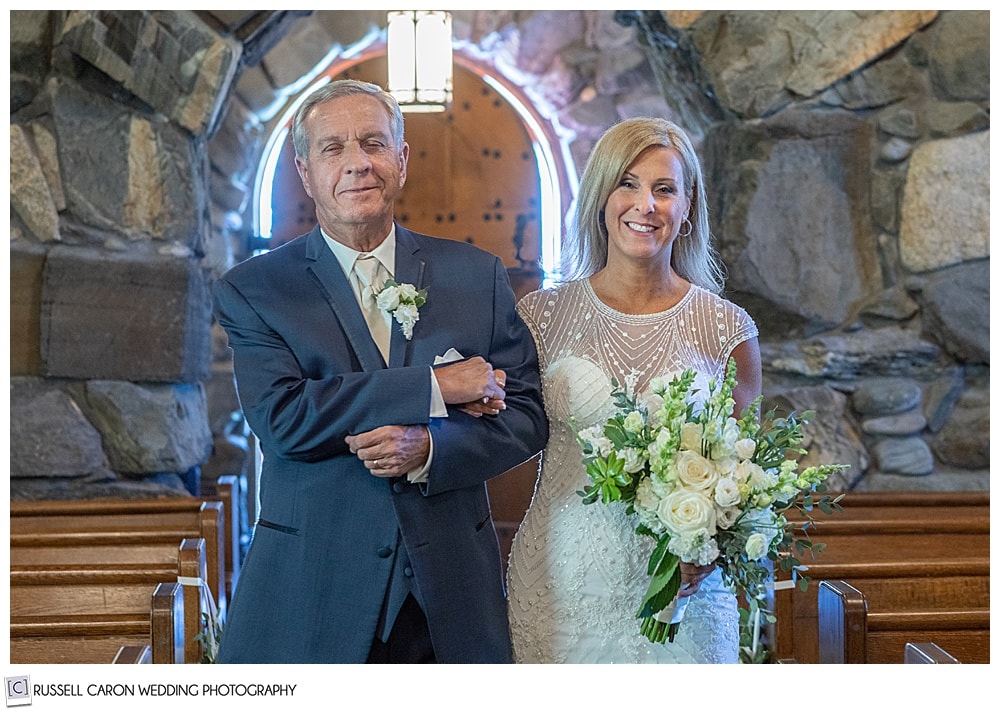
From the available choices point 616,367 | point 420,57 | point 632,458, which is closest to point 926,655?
point 632,458

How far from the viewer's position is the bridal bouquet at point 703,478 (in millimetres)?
1327

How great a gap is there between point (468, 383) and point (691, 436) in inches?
11.5

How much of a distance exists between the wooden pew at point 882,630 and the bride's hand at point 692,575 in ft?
0.78

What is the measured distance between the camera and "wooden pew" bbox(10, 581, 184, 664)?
5.06 feet

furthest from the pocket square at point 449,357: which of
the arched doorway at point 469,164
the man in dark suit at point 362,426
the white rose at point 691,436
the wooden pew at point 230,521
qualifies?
the arched doorway at point 469,164

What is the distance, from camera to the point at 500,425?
4.73 ft

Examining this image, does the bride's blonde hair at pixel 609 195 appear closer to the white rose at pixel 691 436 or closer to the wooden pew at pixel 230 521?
the white rose at pixel 691 436

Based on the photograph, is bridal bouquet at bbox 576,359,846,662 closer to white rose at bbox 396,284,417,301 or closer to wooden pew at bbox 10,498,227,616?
white rose at bbox 396,284,417,301

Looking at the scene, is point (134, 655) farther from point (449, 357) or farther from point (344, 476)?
point (449, 357)
